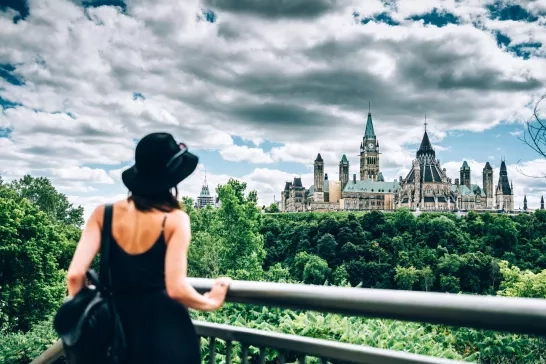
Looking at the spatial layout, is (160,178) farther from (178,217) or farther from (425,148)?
(425,148)

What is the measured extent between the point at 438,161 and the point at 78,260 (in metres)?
114

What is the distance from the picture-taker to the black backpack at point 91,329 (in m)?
1.60

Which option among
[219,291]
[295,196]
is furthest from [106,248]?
[295,196]

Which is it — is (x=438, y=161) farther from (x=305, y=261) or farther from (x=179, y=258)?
(x=179, y=258)

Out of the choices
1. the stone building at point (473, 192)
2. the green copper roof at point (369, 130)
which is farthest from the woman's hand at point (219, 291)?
the green copper roof at point (369, 130)

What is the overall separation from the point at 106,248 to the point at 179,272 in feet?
0.92

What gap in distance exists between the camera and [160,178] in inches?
72.4

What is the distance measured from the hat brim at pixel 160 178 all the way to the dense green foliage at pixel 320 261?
162 centimetres

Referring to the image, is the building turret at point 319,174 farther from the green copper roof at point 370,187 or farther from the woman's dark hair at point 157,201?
the woman's dark hair at point 157,201

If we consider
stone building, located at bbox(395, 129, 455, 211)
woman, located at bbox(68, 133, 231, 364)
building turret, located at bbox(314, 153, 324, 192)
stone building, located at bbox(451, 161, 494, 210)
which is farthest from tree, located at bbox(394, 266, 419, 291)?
building turret, located at bbox(314, 153, 324, 192)

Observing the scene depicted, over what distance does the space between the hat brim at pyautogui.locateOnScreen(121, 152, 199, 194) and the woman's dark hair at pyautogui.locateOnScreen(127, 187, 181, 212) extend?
0.02 metres

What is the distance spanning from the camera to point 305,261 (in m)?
48.0

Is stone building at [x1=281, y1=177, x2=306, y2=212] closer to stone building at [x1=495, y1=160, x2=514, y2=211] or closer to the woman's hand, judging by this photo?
stone building at [x1=495, y1=160, x2=514, y2=211]

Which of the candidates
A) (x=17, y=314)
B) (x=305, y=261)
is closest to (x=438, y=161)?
(x=305, y=261)
